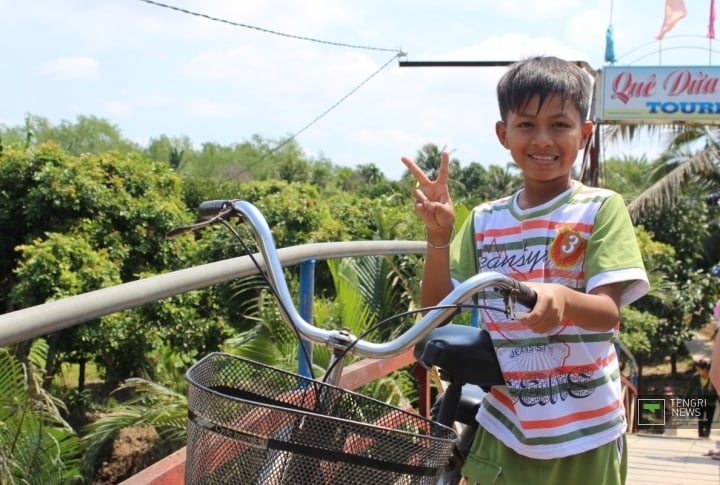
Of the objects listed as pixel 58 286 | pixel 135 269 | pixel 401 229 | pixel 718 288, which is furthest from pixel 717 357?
pixel 718 288

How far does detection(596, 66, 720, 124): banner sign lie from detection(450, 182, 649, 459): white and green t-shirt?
15848mm

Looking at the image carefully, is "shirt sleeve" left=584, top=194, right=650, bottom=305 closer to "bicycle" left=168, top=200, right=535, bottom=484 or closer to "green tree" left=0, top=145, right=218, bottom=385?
"bicycle" left=168, top=200, right=535, bottom=484

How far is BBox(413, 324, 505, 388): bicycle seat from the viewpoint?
1.52 m

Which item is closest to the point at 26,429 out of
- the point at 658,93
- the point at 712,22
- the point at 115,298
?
the point at 115,298

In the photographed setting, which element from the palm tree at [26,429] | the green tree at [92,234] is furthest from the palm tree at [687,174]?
the palm tree at [26,429]

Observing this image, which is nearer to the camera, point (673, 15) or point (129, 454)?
point (129, 454)

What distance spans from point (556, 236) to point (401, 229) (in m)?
6.01

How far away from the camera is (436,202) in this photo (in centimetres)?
168

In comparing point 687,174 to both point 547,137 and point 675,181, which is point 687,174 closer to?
point 675,181

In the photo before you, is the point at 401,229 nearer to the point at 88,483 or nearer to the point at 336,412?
the point at 88,483

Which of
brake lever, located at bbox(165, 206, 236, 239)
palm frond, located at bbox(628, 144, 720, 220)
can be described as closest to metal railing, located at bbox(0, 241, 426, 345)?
brake lever, located at bbox(165, 206, 236, 239)

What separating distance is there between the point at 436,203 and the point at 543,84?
31cm

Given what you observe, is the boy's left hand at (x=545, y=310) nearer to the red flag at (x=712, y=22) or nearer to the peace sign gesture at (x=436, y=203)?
the peace sign gesture at (x=436, y=203)

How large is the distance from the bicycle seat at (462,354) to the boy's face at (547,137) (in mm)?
349
